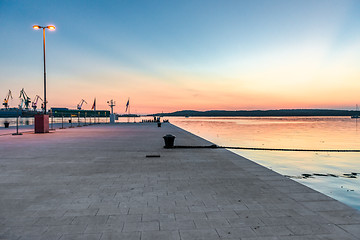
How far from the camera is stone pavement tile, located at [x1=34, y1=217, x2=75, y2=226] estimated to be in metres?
3.96

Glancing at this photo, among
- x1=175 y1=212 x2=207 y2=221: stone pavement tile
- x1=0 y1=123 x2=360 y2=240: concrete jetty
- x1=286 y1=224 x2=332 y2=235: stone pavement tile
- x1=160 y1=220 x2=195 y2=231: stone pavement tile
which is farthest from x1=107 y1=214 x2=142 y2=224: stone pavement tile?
x1=286 y1=224 x2=332 y2=235: stone pavement tile

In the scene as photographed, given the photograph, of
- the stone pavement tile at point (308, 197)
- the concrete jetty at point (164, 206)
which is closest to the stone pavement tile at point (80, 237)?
the concrete jetty at point (164, 206)

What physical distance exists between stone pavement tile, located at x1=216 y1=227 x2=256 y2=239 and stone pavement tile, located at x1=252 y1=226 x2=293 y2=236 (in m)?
0.11

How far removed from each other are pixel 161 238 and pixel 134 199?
183cm

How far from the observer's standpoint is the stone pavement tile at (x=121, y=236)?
3.46m

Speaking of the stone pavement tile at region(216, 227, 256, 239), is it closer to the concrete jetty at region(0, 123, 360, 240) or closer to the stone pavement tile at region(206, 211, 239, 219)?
the concrete jetty at region(0, 123, 360, 240)

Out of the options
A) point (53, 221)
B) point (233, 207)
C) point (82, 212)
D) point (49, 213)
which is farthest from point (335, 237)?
point (49, 213)

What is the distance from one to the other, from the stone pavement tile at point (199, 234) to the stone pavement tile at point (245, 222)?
462mm

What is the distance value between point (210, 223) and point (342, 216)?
2548 millimetres

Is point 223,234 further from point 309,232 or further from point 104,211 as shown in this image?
point 104,211

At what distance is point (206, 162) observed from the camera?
9430 mm

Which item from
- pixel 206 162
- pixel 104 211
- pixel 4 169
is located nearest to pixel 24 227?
pixel 104 211

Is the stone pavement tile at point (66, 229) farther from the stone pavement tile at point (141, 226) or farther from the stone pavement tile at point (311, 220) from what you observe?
the stone pavement tile at point (311, 220)

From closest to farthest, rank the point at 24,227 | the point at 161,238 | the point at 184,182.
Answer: the point at 161,238
the point at 24,227
the point at 184,182
